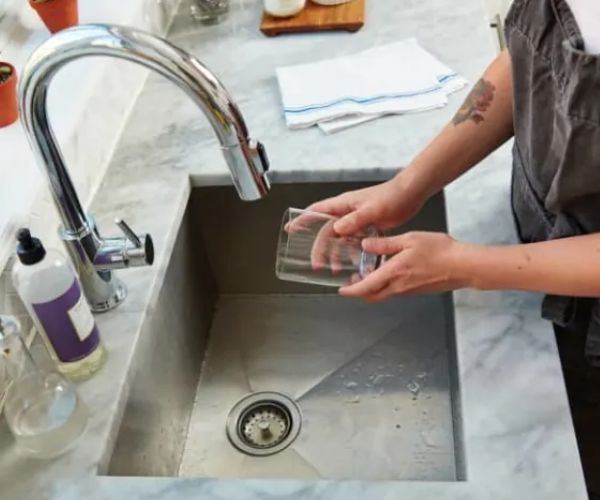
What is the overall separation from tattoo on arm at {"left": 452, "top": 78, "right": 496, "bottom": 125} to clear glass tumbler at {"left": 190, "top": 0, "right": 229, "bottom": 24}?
64 cm

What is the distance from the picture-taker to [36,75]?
0.76m

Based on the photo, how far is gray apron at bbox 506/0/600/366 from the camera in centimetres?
78

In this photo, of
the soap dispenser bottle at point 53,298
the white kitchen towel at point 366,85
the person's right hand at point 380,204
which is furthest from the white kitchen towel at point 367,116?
the soap dispenser bottle at point 53,298

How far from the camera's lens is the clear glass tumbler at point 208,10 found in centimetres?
149

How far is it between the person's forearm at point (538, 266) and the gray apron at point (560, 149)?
5 centimetres

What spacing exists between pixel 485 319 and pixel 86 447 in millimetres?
449

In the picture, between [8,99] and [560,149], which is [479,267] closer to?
[560,149]

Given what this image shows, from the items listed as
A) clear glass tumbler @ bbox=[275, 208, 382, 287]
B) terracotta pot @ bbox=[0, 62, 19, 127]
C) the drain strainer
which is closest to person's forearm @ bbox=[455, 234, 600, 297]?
clear glass tumbler @ bbox=[275, 208, 382, 287]

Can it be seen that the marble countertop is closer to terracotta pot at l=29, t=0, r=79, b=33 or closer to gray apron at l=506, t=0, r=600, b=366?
gray apron at l=506, t=0, r=600, b=366

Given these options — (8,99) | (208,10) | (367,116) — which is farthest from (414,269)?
(208,10)

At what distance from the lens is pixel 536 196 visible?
0.93 m

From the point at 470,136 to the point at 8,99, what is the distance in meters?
0.58

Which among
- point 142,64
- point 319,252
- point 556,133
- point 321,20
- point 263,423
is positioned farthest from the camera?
point 321,20

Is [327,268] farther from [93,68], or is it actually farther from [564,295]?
[93,68]
